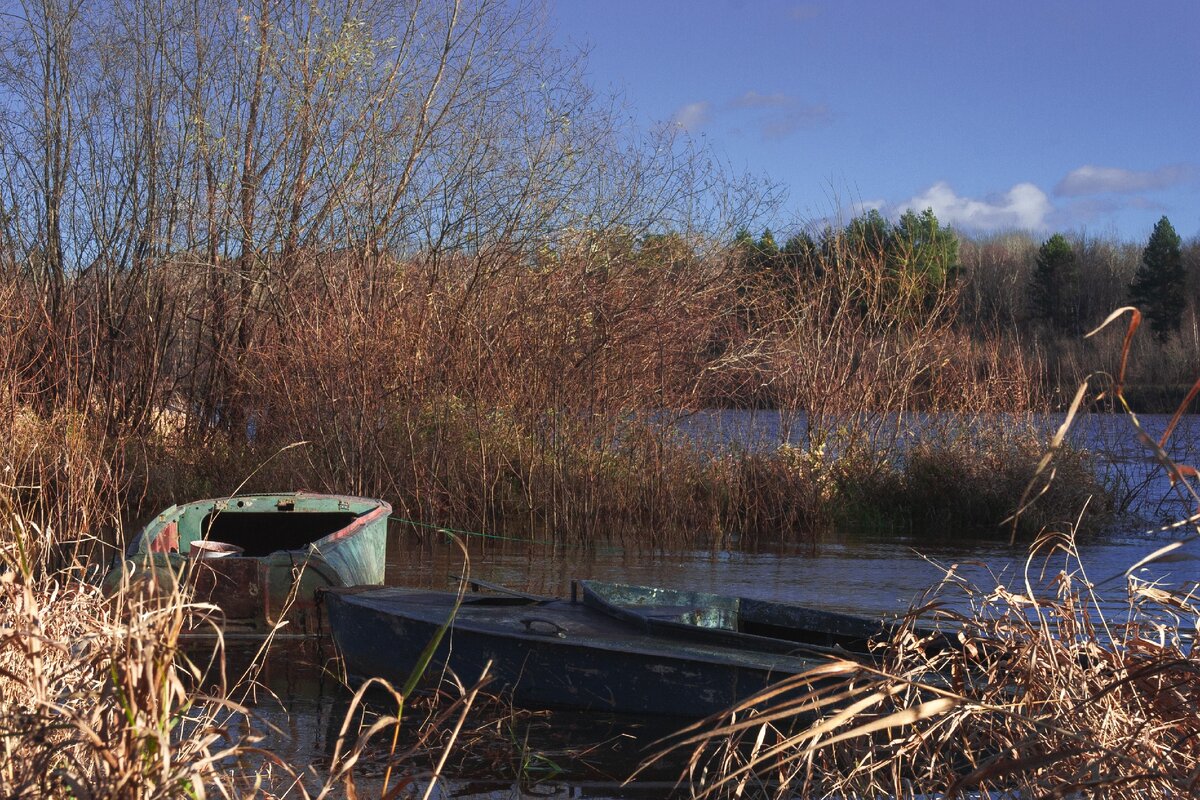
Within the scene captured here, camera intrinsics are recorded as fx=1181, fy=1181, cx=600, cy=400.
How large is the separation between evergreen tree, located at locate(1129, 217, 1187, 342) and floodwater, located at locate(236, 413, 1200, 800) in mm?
40657

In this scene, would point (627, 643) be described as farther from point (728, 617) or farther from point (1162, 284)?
point (1162, 284)

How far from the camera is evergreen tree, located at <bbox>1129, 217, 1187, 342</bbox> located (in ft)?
175

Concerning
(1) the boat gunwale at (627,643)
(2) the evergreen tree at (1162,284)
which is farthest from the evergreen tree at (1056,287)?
(1) the boat gunwale at (627,643)

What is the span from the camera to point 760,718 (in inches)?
98.5

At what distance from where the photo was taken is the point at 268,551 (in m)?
10.3

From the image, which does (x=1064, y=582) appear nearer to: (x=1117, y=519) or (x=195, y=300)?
(x=1117, y=519)

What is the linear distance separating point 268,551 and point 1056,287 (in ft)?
168

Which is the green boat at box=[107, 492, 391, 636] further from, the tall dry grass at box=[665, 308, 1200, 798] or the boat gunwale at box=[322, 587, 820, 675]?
the tall dry grass at box=[665, 308, 1200, 798]

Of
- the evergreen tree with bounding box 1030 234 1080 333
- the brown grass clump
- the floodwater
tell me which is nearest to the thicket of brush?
the floodwater

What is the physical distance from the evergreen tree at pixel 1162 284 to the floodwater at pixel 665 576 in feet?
133

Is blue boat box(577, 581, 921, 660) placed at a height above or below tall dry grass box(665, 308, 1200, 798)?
below

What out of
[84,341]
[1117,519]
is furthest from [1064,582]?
[84,341]

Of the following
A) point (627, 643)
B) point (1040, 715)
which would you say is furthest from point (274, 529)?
point (1040, 715)

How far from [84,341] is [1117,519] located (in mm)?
14462
